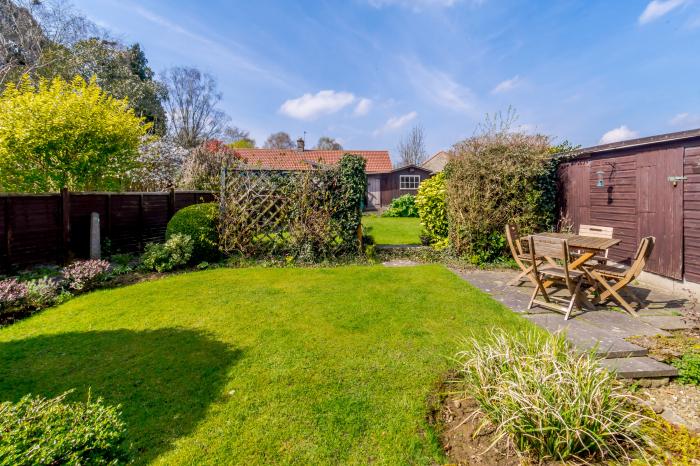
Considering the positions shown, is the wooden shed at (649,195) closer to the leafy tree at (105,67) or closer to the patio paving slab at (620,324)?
the patio paving slab at (620,324)

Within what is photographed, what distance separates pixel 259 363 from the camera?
3234mm

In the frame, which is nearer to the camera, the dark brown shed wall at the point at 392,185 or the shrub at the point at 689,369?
the shrub at the point at 689,369

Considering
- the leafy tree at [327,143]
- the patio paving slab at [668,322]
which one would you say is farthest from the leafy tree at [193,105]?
the patio paving slab at [668,322]

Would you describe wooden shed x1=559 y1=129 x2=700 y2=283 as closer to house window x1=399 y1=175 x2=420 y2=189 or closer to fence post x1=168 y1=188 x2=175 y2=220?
fence post x1=168 y1=188 x2=175 y2=220

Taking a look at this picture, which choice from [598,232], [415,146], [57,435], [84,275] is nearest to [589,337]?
[598,232]

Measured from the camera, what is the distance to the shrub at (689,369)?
2.90 metres

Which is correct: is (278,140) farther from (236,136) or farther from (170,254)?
(170,254)

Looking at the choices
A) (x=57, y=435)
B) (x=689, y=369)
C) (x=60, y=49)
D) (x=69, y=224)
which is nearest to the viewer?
(x=57, y=435)

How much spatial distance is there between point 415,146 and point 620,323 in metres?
42.7

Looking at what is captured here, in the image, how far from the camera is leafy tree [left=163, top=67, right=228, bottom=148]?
3281cm

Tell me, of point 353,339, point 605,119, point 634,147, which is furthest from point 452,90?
point 353,339

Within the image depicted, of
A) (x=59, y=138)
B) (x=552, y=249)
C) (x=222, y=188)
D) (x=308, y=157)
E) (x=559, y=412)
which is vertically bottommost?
(x=559, y=412)

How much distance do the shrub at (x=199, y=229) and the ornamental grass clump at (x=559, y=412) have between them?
22.0ft

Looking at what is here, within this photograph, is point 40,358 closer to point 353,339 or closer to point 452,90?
point 353,339
